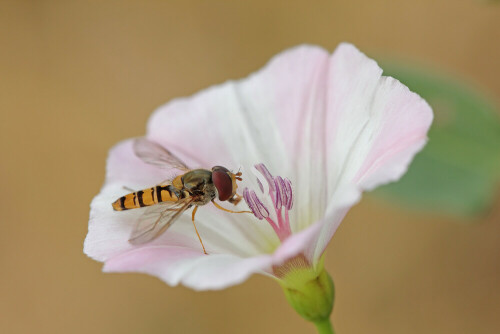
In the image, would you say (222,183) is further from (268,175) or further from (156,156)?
(156,156)

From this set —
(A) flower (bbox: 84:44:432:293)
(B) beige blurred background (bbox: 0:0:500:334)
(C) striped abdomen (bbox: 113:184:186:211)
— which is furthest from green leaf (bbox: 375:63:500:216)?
(C) striped abdomen (bbox: 113:184:186:211)

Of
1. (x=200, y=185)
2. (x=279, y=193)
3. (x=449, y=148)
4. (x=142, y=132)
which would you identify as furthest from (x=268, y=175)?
(x=142, y=132)

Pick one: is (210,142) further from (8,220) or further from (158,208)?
(8,220)

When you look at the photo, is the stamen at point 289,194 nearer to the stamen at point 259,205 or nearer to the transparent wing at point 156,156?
the stamen at point 259,205

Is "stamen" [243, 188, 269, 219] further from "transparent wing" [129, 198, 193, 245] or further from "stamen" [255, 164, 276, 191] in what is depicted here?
"transparent wing" [129, 198, 193, 245]

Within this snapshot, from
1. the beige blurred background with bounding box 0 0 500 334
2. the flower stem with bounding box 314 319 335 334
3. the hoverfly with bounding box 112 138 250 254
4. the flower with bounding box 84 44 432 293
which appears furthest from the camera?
the beige blurred background with bounding box 0 0 500 334

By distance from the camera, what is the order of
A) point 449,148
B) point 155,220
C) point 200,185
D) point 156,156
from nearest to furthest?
point 155,220 → point 200,185 → point 156,156 → point 449,148

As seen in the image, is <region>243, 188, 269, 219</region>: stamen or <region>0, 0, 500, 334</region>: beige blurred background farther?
<region>0, 0, 500, 334</region>: beige blurred background

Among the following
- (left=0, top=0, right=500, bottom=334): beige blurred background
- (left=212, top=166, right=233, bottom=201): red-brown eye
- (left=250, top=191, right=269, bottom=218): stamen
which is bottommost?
(left=0, top=0, right=500, bottom=334): beige blurred background
